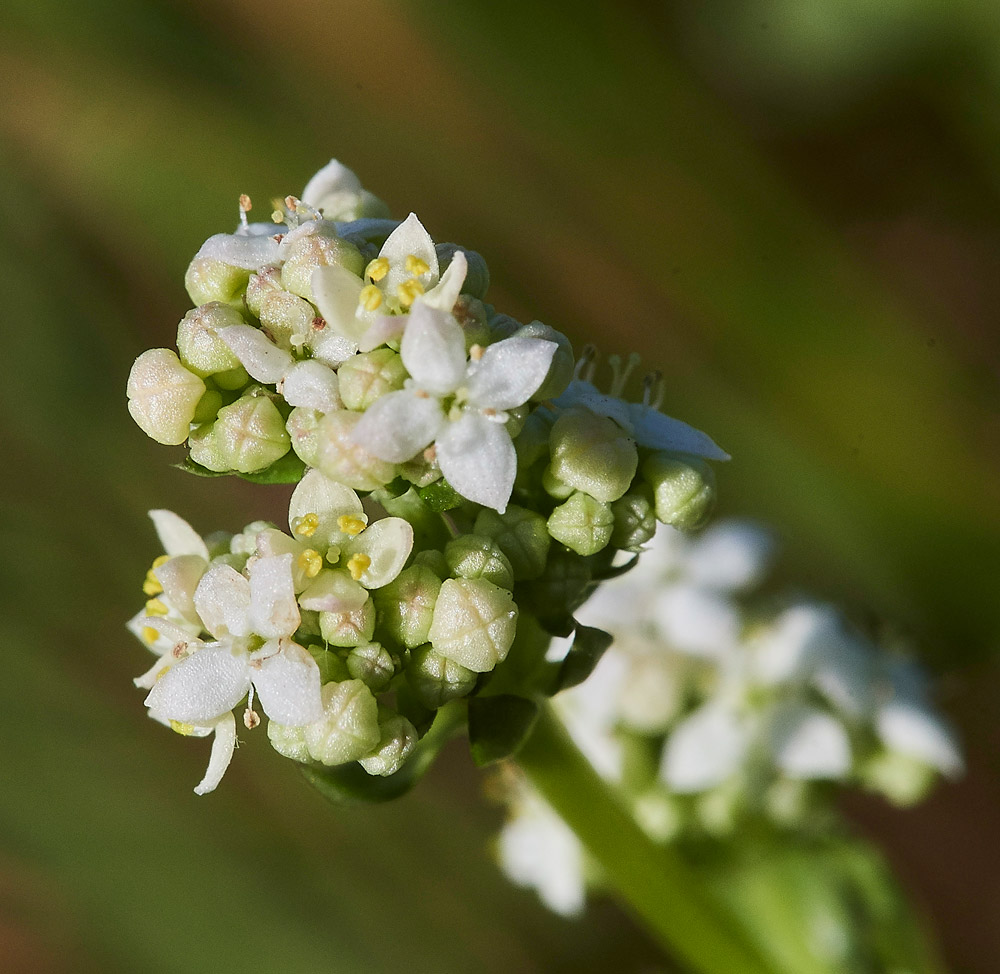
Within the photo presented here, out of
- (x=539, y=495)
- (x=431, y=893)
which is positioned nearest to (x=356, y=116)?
(x=431, y=893)

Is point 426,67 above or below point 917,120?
below

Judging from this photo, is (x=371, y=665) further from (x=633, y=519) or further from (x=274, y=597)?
(x=633, y=519)

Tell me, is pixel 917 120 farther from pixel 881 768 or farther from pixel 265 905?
pixel 265 905

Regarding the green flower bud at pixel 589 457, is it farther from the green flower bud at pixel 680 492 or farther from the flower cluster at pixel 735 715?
the flower cluster at pixel 735 715

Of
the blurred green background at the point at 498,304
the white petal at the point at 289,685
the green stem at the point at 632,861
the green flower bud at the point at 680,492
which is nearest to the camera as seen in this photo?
the white petal at the point at 289,685

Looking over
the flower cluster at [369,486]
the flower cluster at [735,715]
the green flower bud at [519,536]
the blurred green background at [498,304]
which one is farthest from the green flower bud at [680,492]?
the blurred green background at [498,304]

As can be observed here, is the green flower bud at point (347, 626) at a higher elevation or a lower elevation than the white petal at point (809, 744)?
higher
